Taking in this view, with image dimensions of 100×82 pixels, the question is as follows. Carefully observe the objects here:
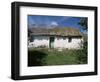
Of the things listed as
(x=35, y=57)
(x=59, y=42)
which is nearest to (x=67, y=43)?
(x=59, y=42)

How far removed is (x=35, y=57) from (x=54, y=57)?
91 millimetres

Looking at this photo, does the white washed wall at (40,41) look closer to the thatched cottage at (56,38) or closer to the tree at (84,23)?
the thatched cottage at (56,38)

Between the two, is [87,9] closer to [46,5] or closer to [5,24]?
[46,5]

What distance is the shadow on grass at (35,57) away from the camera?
4.07 ft

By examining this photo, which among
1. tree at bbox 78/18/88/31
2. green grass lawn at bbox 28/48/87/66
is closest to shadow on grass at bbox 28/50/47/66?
green grass lawn at bbox 28/48/87/66

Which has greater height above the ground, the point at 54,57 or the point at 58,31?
the point at 58,31

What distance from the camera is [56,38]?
1299 millimetres

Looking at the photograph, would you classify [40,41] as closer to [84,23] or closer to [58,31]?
[58,31]

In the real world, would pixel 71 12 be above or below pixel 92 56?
above

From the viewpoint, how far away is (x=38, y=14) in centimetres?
125

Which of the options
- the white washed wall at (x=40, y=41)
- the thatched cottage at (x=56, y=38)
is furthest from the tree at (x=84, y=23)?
the white washed wall at (x=40, y=41)

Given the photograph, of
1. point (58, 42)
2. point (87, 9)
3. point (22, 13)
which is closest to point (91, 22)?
point (87, 9)

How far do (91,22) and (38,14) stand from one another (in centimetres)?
28

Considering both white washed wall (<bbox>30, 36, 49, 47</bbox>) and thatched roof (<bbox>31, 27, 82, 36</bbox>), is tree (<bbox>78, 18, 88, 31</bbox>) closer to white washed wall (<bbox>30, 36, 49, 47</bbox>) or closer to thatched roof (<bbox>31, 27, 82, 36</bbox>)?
thatched roof (<bbox>31, 27, 82, 36</bbox>)
